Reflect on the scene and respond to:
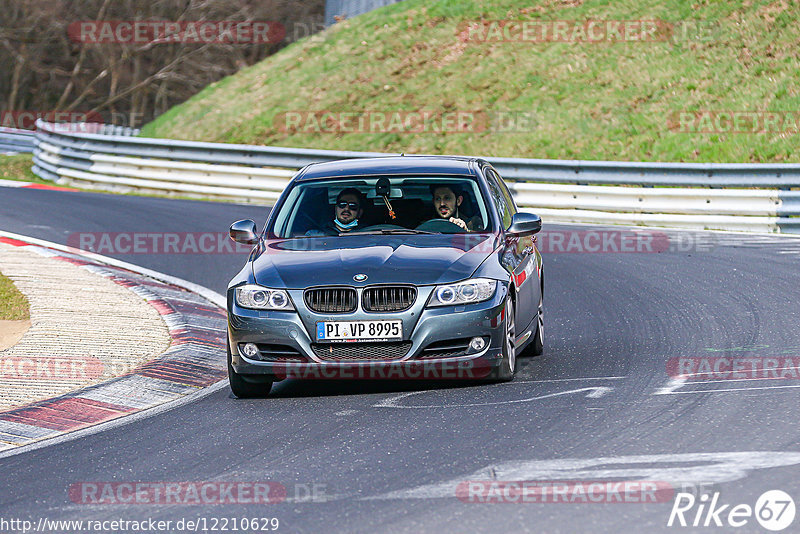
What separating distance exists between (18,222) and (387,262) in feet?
39.8

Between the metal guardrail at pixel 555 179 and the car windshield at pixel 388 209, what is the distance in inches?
398

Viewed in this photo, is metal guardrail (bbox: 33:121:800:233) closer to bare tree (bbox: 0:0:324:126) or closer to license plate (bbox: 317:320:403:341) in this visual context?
license plate (bbox: 317:320:403:341)

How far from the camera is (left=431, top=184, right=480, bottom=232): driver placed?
30.5ft

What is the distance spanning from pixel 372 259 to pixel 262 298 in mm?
776

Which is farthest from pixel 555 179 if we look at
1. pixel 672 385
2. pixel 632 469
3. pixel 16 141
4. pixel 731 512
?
pixel 16 141

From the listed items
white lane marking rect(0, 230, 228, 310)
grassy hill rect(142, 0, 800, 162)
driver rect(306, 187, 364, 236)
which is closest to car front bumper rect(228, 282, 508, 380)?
driver rect(306, 187, 364, 236)

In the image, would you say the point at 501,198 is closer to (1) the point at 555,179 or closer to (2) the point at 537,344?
(2) the point at 537,344

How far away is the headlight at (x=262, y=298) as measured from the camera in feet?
26.6

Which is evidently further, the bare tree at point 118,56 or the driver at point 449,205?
the bare tree at point 118,56

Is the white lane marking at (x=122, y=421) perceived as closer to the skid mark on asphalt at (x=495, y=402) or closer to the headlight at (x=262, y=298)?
the headlight at (x=262, y=298)

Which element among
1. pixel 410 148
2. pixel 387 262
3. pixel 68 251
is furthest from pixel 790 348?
pixel 410 148

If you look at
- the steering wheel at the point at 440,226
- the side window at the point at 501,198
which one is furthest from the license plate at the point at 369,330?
the side window at the point at 501,198

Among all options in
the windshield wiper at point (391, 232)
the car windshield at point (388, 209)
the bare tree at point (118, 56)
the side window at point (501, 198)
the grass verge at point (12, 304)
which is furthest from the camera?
the bare tree at point (118, 56)

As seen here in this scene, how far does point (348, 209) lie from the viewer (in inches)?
370
